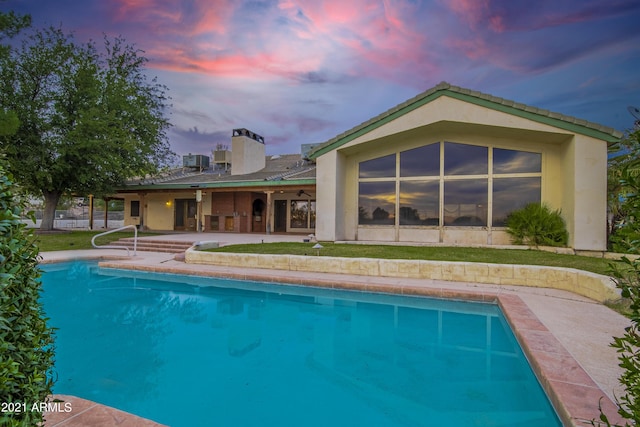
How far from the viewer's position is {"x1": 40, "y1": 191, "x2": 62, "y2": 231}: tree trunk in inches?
680

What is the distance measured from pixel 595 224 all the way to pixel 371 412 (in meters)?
10.2

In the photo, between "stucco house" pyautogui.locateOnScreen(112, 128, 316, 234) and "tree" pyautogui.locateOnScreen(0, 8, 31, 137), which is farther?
"stucco house" pyautogui.locateOnScreen(112, 128, 316, 234)

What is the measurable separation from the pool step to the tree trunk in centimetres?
620

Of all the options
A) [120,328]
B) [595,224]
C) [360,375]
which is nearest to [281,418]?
[360,375]

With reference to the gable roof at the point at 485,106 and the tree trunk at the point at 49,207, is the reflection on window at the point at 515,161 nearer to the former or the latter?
the gable roof at the point at 485,106

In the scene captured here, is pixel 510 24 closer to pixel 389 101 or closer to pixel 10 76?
pixel 389 101

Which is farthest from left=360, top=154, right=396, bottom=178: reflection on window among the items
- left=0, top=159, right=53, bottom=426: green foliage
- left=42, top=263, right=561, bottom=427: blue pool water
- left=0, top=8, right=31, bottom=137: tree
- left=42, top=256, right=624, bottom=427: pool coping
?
left=0, top=8, right=31, bottom=137: tree

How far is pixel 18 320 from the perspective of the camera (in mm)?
1530

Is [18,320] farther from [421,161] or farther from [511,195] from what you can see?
[511,195]

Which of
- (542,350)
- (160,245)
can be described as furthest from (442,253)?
(160,245)

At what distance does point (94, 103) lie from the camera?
16.3m

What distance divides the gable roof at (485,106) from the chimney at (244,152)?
8.29 meters

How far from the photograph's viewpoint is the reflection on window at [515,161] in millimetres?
11320

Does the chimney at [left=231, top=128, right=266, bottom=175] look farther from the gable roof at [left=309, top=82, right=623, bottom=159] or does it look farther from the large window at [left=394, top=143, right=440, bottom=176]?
the large window at [left=394, top=143, right=440, bottom=176]
